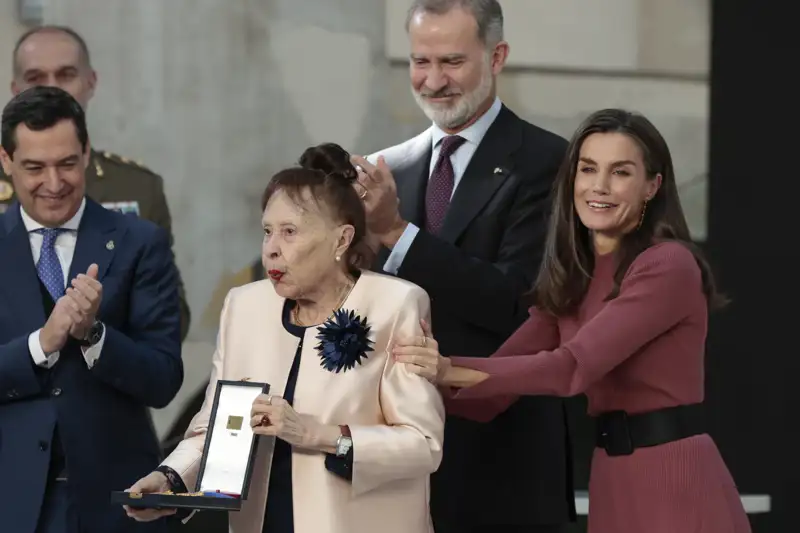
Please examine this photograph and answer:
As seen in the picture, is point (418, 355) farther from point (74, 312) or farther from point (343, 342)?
point (74, 312)

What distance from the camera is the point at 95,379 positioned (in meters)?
2.92

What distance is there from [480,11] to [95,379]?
1358 mm

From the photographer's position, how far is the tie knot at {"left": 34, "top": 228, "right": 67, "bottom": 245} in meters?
2.95

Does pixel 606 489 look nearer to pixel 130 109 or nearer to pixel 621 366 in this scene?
pixel 621 366

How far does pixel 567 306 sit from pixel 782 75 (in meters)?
2.71

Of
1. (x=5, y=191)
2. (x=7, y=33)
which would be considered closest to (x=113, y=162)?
(x=5, y=191)

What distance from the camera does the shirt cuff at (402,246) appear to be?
2.91 metres

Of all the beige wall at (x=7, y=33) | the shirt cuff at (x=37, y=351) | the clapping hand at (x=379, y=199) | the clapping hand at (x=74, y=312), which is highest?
the beige wall at (x=7, y=33)

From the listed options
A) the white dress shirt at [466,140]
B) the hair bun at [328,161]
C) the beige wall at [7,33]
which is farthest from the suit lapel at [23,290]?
the beige wall at [7,33]

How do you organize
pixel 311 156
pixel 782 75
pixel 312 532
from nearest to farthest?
pixel 312 532 → pixel 311 156 → pixel 782 75

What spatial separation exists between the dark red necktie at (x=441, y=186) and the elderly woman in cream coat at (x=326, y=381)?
57 centimetres

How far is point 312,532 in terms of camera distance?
2.46 meters

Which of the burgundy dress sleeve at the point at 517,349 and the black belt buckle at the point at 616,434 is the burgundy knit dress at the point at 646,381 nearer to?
the black belt buckle at the point at 616,434

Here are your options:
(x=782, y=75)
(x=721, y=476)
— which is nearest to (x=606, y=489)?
(x=721, y=476)
